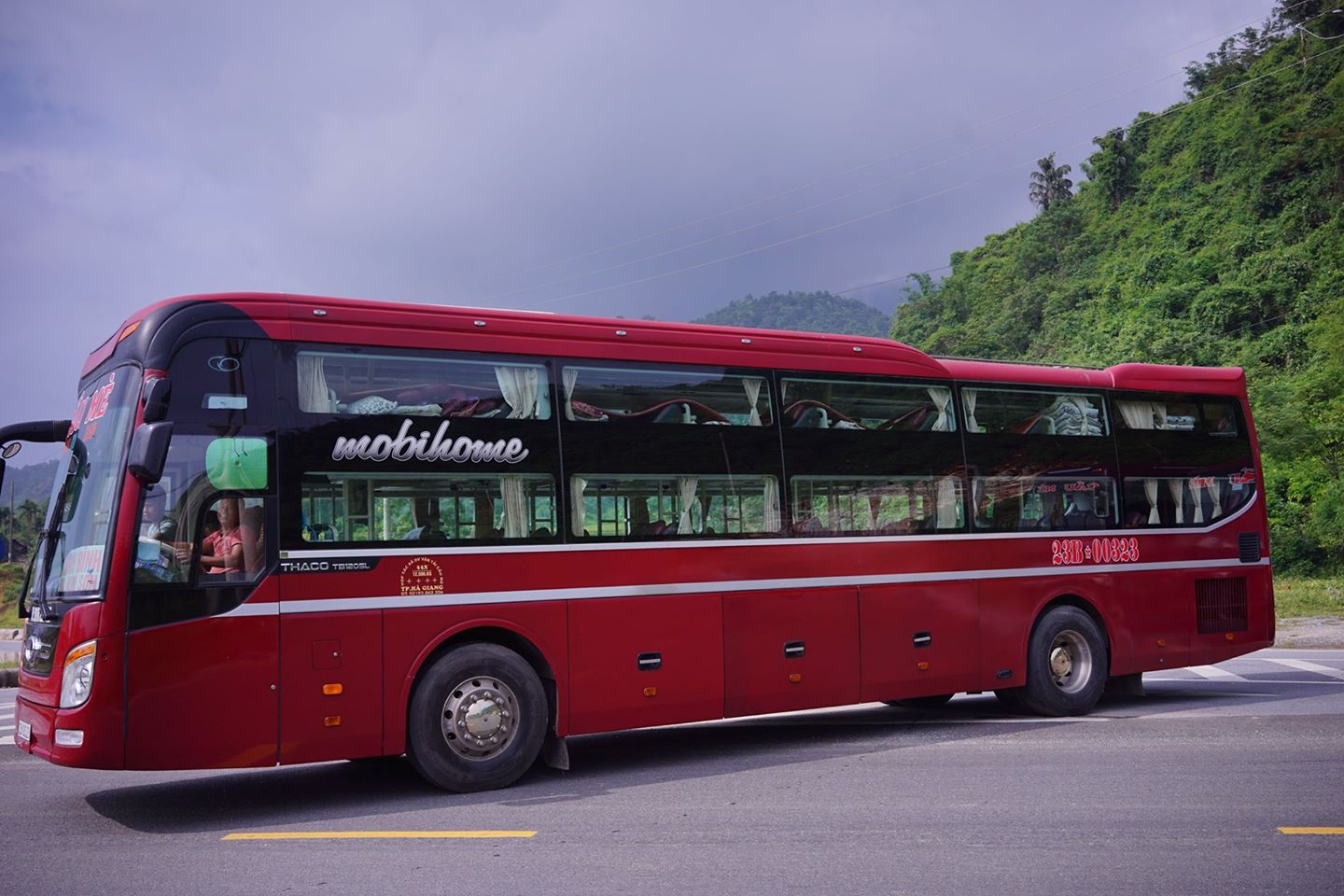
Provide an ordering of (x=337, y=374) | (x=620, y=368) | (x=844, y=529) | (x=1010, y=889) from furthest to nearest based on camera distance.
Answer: (x=844, y=529) → (x=620, y=368) → (x=337, y=374) → (x=1010, y=889)

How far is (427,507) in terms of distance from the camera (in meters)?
9.03

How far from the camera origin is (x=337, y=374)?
8898 millimetres

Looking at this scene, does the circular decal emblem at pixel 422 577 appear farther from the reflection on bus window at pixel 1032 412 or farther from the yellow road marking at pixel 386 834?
the reflection on bus window at pixel 1032 412

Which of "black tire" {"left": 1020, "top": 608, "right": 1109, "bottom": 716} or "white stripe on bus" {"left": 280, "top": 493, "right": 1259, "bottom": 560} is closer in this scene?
"white stripe on bus" {"left": 280, "top": 493, "right": 1259, "bottom": 560}

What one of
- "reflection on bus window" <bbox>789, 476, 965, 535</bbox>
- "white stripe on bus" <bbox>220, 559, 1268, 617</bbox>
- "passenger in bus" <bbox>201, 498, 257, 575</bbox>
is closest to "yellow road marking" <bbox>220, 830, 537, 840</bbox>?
"white stripe on bus" <bbox>220, 559, 1268, 617</bbox>

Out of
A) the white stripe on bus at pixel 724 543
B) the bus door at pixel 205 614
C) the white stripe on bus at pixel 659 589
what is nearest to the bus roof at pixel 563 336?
the bus door at pixel 205 614

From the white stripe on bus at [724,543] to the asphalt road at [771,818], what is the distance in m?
1.83

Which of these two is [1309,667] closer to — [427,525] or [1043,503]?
[1043,503]

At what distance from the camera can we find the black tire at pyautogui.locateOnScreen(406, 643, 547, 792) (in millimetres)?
8906

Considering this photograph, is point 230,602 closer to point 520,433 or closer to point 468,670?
point 468,670

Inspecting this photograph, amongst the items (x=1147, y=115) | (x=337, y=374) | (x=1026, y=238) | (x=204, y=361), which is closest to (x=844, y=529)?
(x=337, y=374)

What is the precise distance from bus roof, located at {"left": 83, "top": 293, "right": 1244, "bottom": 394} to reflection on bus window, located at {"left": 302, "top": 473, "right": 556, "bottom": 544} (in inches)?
42.6

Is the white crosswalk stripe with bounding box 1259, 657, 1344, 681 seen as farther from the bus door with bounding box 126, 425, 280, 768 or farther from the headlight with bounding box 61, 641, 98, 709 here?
the headlight with bounding box 61, 641, 98, 709

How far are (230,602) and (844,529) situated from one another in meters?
5.60
